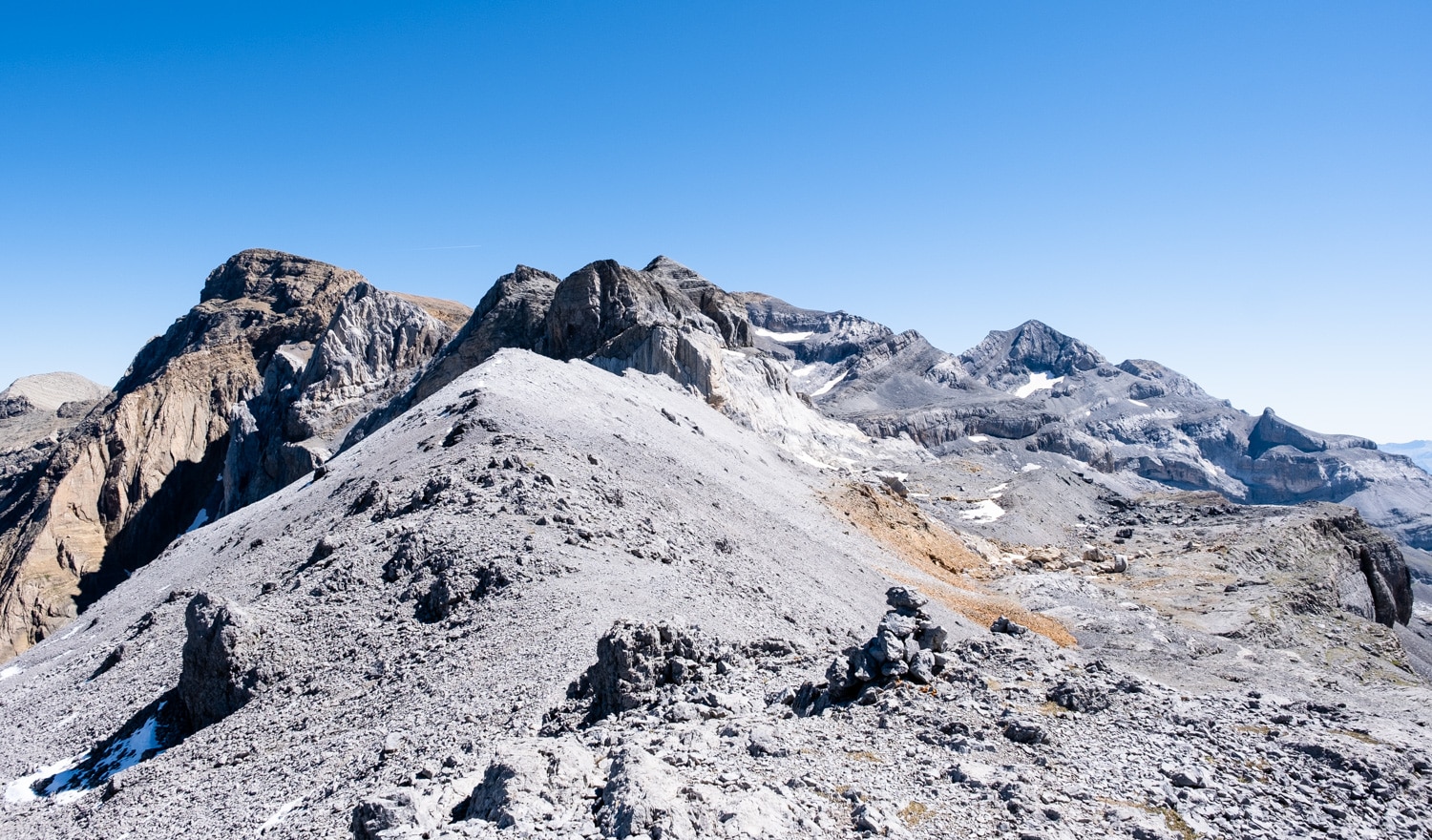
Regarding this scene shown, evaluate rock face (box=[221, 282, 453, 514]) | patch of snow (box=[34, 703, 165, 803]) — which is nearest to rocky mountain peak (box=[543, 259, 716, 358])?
rock face (box=[221, 282, 453, 514])

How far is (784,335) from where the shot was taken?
17550cm

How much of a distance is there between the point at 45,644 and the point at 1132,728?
99.0 feet

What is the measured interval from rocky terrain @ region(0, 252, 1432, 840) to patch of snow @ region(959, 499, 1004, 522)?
40cm

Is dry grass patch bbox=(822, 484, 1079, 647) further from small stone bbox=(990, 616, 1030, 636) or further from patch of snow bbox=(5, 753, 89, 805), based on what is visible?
patch of snow bbox=(5, 753, 89, 805)

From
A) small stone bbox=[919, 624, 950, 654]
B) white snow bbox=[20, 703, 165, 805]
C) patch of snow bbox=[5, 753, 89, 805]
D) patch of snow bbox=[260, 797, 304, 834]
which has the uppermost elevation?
small stone bbox=[919, 624, 950, 654]

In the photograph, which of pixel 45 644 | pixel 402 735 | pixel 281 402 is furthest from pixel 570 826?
pixel 281 402

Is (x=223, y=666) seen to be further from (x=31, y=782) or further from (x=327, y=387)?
(x=327, y=387)

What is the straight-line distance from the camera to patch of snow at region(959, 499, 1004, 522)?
2206 inches

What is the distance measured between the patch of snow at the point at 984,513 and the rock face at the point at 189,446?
1928 inches

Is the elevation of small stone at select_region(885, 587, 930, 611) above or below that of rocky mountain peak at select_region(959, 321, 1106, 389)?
below

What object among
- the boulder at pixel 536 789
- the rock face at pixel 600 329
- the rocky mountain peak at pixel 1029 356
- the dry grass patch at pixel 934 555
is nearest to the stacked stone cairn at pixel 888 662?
the boulder at pixel 536 789

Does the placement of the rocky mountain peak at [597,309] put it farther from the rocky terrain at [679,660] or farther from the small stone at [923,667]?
the small stone at [923,667]

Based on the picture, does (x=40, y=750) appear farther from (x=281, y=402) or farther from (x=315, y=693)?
(x=281, y=402)

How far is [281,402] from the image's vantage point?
2899 inches
